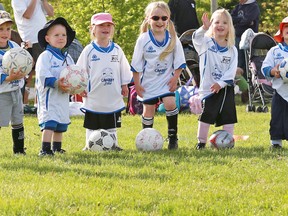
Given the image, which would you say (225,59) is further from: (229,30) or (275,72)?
(275,72)

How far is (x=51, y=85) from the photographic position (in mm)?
9695

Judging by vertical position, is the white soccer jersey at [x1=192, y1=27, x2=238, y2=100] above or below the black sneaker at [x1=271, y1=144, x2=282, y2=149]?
above

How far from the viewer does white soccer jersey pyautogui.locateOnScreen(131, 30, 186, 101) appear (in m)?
10.6

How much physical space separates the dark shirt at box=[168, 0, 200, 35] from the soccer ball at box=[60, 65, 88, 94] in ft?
27.6

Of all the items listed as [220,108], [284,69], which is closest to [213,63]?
[220,108]

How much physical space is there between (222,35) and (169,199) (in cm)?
411

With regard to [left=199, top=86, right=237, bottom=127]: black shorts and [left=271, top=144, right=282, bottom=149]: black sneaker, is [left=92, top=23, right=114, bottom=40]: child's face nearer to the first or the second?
[left=199, top=86, right=237, bottom=127]: black shorts

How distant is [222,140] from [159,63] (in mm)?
1275

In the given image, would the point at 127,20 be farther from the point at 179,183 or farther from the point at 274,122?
the point at 179,183

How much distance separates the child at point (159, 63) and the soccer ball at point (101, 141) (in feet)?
2.46

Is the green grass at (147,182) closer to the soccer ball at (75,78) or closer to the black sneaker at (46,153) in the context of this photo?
the black sneaker at (46,153)

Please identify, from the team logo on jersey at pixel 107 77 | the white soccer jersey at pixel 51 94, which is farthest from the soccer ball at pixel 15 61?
the team logo on jersey at pixel 107 77

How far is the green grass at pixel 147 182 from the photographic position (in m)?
6.75

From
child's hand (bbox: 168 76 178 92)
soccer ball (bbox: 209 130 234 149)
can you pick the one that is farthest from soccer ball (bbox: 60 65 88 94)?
soccer ball (bbox: 209 130 234 149)
